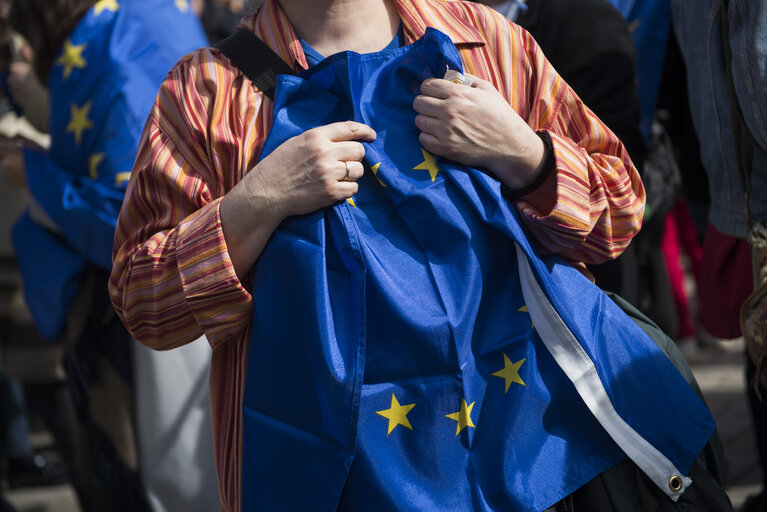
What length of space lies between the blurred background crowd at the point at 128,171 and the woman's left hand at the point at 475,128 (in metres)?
0.87

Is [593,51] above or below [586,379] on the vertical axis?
above

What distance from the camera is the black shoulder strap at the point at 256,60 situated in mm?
1701

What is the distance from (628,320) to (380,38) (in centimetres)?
70

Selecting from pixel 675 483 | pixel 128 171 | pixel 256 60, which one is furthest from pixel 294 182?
pixel 128 171

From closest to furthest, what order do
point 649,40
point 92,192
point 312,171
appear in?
point 312,171 → point 92,192 → point 649,40

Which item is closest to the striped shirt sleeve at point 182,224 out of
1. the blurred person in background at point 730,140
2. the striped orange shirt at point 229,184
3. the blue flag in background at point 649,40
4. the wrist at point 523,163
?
the striped orange shirt at point 229,184

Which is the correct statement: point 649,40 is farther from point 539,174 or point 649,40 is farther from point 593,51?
point 539,174

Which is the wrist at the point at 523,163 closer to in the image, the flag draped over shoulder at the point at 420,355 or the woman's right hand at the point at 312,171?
the flag draped over shoulder at the point at 420,355

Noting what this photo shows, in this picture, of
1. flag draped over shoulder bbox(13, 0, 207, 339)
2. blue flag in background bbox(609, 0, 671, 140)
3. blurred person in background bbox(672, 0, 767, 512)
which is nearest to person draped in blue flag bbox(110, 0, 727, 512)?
blurred person in background bbox(672, 0, 767, 512)

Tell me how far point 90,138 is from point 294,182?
1.44 m

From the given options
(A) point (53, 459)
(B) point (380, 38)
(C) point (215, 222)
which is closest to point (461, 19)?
(B) point (380, 38)

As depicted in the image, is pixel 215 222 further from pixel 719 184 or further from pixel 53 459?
pixel 53 459

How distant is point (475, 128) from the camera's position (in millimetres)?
1612

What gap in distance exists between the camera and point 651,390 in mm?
1664
